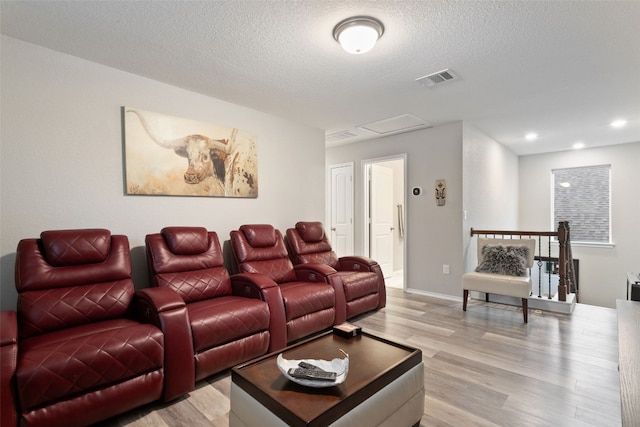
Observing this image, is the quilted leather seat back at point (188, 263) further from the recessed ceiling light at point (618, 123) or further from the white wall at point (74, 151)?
Result: the recessed ceiling light at point (618, 123)

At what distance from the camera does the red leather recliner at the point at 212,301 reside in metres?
2.15

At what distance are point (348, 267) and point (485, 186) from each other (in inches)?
108

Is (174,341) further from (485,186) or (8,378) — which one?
(485,186)

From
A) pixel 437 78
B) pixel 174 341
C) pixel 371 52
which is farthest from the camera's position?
pixel 437 78

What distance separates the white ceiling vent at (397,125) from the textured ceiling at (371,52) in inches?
13.2

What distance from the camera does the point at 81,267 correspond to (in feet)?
7.14

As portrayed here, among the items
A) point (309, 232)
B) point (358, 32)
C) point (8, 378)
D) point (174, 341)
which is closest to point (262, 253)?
point (309, 232)

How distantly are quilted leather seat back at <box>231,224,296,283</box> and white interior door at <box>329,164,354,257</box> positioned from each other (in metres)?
2.21

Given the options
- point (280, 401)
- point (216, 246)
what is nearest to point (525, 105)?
point (216, 246)

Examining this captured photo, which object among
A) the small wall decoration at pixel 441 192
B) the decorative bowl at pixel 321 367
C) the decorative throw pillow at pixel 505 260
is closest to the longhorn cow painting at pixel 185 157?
the decorative bowl at pixel 321 367

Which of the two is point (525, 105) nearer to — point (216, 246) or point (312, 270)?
point (312, 270)

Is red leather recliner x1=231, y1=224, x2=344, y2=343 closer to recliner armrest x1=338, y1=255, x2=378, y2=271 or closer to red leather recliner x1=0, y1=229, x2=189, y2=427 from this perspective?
recliner armrest x1=338, y1=255, x2=378, y2=271

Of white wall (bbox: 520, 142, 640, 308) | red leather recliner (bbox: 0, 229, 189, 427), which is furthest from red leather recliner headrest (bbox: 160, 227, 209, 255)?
white wall (bbox: 520, 142, 640, 308)

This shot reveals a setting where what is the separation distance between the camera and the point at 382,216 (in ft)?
18.7
